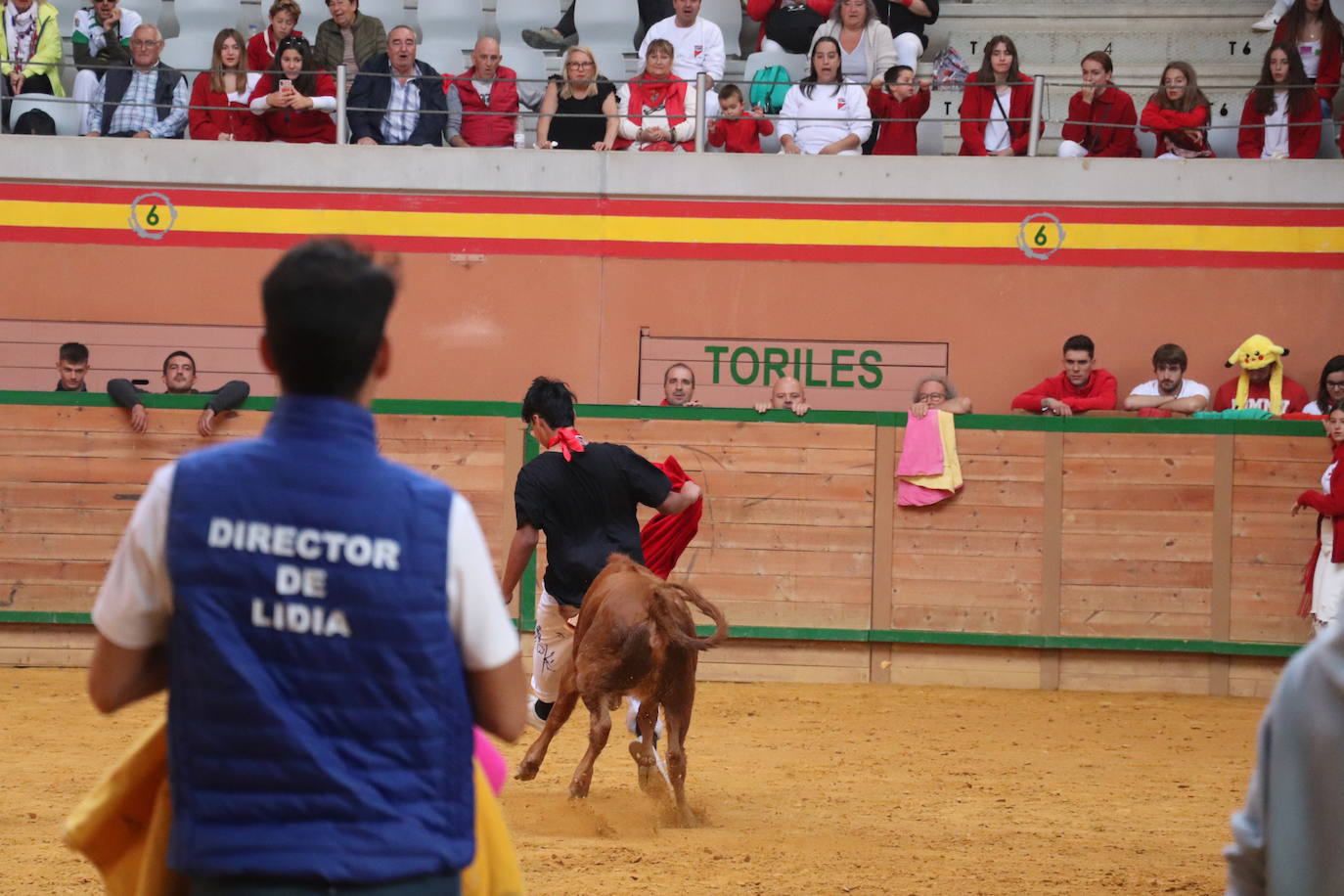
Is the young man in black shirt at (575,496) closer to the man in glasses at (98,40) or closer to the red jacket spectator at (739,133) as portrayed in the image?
the red jacket spectator at (739,133)

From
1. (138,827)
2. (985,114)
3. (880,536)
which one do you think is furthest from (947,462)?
(138,827)

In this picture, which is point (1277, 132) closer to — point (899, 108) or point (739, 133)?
point (899, 108)

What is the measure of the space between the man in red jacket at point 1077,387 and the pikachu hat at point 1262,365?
0.96 metres

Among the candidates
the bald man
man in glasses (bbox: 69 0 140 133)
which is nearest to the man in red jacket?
the bald man

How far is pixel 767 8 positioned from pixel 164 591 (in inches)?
479

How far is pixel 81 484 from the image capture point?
424 inches

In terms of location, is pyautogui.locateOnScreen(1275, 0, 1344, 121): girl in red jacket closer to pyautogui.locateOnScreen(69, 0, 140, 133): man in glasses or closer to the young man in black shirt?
the young man in black shirt

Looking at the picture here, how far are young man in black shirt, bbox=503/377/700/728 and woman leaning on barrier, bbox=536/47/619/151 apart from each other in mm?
6205

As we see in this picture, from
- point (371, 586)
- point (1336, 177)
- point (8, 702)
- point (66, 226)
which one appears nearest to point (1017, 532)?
point (1336, 177)

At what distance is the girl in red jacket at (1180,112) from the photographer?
39.6ft

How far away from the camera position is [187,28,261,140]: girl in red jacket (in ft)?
41.5

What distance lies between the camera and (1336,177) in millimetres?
11836

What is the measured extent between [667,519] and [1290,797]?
5709 millimetres

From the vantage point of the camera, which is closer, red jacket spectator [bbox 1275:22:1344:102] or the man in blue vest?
the man in blue vest
